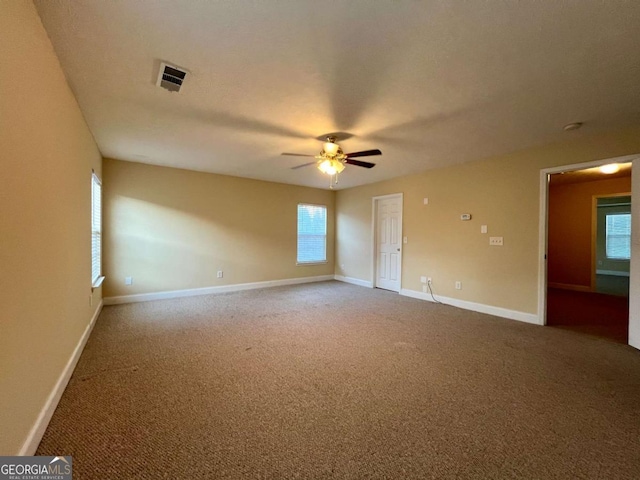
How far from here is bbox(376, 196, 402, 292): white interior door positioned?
577cm

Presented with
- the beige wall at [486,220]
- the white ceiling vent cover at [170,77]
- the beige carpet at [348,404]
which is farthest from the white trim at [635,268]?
the white ceiling vent cover at [170,77]

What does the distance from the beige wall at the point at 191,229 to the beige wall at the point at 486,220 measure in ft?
8.86

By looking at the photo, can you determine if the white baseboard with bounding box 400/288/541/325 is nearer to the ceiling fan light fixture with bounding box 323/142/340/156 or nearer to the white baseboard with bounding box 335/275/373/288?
the white baseboard with bounding box 335/275/373/288

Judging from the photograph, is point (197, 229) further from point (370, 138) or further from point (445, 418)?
point (445, 418)

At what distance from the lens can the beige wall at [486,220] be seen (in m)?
3.63

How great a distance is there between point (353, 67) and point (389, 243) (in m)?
4.43

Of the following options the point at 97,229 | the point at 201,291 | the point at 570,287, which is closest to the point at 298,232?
the point at 201,291

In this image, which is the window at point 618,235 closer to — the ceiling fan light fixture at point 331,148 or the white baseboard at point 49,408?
the ceiling fan light fixture at point 331,148

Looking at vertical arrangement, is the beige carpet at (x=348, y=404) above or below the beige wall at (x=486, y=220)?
below

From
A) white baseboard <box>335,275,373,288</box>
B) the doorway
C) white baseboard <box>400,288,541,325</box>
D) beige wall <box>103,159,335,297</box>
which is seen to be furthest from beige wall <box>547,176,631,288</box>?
beige wall <box>103,159,335,297</box>

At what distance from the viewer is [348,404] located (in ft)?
6.35

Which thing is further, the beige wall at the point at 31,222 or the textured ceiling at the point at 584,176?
the textured ceiling at the point at 584,176

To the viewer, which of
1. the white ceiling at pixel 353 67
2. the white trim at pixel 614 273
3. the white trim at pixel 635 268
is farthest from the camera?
the white trim at pixel 614 273

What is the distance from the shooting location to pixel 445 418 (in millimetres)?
1797
